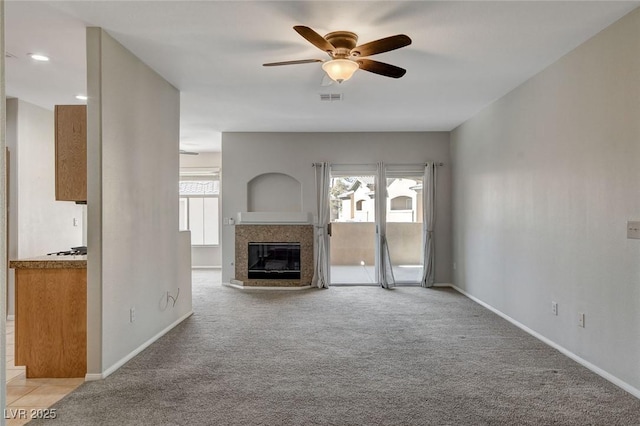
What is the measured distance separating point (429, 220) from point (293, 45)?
14.1 feet

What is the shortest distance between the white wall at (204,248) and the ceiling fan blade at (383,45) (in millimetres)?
6701

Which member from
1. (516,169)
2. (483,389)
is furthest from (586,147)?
(483,389)

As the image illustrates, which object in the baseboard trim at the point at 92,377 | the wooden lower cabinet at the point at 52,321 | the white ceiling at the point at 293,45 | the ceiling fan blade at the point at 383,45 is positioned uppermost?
the white ceiling at the point at 293,45

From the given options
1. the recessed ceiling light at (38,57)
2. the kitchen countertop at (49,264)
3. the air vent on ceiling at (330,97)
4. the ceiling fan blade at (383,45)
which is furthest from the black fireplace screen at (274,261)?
→ the ceiling fan blade at (383,45)

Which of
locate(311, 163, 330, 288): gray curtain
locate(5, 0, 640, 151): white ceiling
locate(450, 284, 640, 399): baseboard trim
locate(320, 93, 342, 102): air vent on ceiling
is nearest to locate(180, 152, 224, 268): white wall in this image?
locate(311, 163, 330, 288): gray curtain

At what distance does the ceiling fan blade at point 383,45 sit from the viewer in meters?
2.62

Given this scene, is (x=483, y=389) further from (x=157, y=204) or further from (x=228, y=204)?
(x=228, y=204)

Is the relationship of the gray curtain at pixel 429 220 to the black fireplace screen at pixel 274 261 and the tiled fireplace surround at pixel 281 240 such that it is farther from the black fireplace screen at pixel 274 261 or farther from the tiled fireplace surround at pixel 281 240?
the black fireplace screen at pixel 274 261

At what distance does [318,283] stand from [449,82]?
384cm

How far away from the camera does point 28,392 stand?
2.85 meters

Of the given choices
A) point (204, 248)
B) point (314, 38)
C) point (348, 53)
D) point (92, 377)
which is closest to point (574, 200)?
point (348, 53)

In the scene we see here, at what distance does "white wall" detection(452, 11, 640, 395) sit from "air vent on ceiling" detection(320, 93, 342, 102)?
1979 millimetres

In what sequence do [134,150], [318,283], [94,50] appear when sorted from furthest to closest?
1. [318,283]
2. [134,150]
3. [94,50]

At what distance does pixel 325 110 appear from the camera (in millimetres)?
5457
